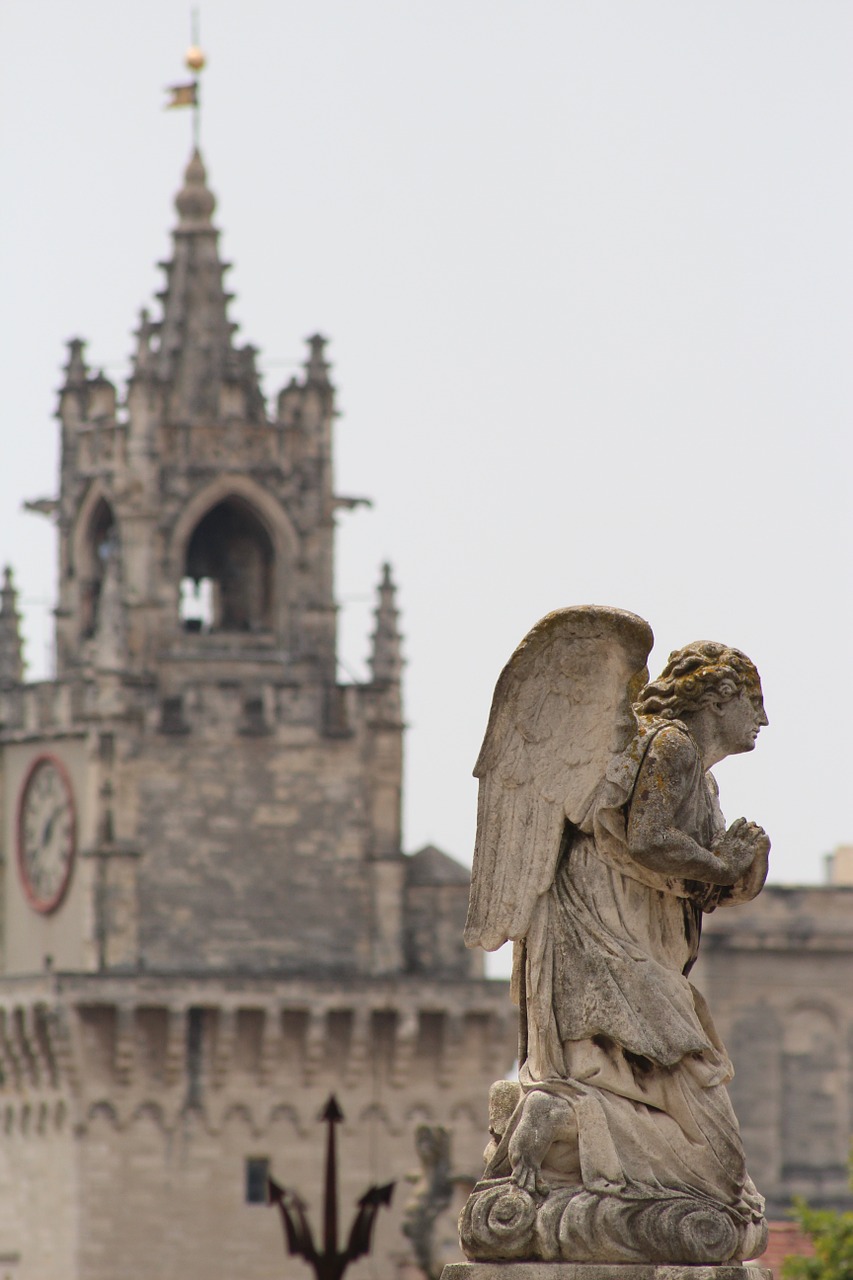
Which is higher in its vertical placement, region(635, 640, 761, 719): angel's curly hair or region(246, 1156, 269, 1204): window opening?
region(246, 1156, 269, 1204): window opening

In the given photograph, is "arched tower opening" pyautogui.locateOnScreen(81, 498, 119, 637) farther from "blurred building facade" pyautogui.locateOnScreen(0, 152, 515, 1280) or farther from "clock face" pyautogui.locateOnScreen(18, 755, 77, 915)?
"clock face" pyautogui.locateOnScreen(18, 755, 77, 915)

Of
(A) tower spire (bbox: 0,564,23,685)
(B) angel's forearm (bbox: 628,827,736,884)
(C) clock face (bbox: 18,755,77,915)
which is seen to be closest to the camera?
(B) angel's forearm (bbox: 628,827,736,884)

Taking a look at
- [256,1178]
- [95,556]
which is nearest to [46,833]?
[95,556]

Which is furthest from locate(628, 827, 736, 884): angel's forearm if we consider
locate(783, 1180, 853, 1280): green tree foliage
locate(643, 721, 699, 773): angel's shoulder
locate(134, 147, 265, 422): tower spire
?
locate(134, 147, 265, 422): tower spire

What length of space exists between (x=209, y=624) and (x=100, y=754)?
178 inches

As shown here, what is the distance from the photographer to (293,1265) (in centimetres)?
7412

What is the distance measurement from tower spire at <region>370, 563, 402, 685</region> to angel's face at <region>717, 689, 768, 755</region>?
6588 cm

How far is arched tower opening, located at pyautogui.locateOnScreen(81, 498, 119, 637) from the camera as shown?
80250 mm

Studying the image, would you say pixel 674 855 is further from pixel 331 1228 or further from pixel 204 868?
pixel 204 868

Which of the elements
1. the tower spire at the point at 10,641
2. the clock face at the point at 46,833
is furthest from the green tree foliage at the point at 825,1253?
the tower spire at the point at 10,641

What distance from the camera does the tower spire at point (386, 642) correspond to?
8006cm

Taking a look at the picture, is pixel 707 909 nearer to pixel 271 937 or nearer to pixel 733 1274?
pixel 733 1274

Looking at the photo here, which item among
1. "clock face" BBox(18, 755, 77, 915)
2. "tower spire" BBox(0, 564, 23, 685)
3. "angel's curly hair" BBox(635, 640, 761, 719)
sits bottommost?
"angel's curly hair" BBox(635, 640, 761, 719)

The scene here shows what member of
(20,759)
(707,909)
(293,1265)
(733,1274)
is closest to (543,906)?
(707,909)
